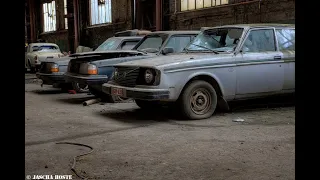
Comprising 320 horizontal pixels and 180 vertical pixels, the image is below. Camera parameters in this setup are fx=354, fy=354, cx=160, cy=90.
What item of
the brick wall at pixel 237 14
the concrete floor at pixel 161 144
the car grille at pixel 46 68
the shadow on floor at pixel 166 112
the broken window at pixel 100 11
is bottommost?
the concrete floor at pixel 161 144

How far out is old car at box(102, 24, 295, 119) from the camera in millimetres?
5574

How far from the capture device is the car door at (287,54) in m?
6.36

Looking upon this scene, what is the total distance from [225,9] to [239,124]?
8.57m

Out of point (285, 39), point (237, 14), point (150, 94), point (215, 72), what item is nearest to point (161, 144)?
point (150, 94)

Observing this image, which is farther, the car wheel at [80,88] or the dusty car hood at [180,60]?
the car wheel at [80,88]

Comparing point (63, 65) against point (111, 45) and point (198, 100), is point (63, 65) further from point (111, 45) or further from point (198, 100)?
point (198, 100)

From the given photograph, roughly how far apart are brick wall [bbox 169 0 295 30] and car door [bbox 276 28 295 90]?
15.3 feet

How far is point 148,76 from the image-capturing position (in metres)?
5.65

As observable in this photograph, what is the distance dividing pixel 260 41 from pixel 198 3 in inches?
333

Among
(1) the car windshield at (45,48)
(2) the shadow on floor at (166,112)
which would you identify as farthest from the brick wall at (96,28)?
(2) the shadow on floor at (166,112)

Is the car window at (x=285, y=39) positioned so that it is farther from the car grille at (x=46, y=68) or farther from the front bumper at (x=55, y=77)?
the car grille at (x=46, y=68)

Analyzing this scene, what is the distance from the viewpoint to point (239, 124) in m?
5.46

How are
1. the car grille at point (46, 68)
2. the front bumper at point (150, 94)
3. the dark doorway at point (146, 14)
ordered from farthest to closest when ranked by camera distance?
the dark doorway at point (146, 14) < the car grille at point (46, 68) < the front bumper at point (150, 94)
